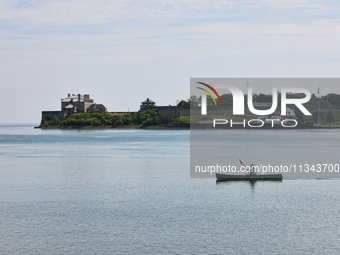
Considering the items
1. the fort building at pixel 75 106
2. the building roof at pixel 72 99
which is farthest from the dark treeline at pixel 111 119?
the building roof at pixel 72 99

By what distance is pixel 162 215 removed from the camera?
79.2ft

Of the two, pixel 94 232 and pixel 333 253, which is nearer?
pixel 333 253

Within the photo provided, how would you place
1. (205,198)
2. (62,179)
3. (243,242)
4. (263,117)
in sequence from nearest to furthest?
(243,242)
(205,198)
(62,179)
(263,117)

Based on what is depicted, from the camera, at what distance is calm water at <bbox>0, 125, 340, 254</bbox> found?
19156mm

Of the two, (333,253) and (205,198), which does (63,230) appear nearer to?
(205,198)

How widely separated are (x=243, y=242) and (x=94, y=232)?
7.17 meters

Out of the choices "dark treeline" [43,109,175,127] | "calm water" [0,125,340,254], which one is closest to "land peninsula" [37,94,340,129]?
"dark treeline" [43,109,175,127]

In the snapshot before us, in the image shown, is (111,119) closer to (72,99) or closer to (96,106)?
(96,106)

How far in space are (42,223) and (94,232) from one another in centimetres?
334

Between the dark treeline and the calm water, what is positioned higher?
the dark treeline

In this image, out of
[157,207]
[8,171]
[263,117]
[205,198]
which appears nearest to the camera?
[157,207]

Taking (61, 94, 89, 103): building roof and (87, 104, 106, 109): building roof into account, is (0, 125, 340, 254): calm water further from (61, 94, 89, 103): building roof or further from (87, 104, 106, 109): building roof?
(61, 94, 89, 103): building roof

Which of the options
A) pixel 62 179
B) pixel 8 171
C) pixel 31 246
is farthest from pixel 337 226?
pixel 8 171

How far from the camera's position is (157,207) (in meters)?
26.1
